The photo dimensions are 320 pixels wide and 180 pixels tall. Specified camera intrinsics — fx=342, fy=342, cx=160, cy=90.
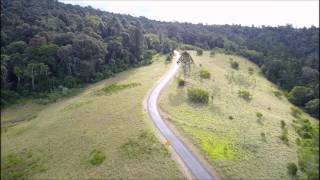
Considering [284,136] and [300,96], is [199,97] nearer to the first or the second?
[284,136]

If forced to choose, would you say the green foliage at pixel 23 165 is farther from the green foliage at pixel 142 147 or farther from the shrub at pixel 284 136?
the shrub at pixel 284 136

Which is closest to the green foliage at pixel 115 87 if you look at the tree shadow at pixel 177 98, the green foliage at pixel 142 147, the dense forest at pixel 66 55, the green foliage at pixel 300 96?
the dense forest at pixel 66 55

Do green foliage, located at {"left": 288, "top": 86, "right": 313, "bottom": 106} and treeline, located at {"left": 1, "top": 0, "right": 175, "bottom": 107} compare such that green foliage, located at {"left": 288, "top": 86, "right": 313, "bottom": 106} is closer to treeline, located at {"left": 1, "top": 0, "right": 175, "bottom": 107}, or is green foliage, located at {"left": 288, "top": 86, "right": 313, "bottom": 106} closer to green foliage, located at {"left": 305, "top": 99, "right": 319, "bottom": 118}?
green foliage, located at {"left": 305, "top": 99, "right": 319, "bottom": 118}

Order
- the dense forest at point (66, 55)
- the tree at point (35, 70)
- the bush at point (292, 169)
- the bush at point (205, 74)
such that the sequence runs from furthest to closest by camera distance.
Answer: the bush at point (205, 74) < the dense forest at point (66, 55) < the tree at point (35, 70) < the bush at point (292, 169)

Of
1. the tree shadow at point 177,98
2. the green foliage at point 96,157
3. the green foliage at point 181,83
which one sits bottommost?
the green foliage at point 96,157

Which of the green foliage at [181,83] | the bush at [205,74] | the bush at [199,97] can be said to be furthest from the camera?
the bush at [205,74]

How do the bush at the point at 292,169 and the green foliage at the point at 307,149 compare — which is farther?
the bush at the point at 292,169
